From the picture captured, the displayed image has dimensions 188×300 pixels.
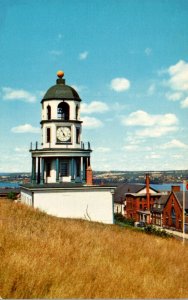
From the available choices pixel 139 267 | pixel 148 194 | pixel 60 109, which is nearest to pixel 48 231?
pixel 139 267

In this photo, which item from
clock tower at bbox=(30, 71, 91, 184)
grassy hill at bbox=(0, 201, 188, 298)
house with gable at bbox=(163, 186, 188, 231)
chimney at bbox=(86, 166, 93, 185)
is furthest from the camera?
house with gable at bbox=(163, 186, 188, 231)

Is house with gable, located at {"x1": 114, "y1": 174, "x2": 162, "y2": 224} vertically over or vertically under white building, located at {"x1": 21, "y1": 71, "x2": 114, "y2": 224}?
under

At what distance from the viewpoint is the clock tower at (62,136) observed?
32.8 metres

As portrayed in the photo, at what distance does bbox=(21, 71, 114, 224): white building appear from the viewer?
30.6 metres

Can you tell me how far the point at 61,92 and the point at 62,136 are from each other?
365 cm

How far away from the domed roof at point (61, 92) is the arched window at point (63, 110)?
77cm

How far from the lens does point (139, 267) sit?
9.49m

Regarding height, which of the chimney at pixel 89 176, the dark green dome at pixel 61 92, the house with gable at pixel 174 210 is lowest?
the house with gable at pixel 174 210

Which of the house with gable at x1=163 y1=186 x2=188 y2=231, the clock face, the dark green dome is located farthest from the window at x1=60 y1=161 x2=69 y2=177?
the house with gable at x1=163 y1=186 x2=188 y2=231

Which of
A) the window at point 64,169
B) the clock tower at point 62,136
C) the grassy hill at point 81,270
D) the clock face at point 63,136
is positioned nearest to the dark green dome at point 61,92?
the clock tower at point 62,136

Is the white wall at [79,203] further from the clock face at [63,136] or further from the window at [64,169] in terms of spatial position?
the clock face at [63,136]

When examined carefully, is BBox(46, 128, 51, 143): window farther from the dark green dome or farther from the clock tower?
the dark green dome

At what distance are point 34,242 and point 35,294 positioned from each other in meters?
2.69

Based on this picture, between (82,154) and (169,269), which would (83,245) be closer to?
(169,269)
